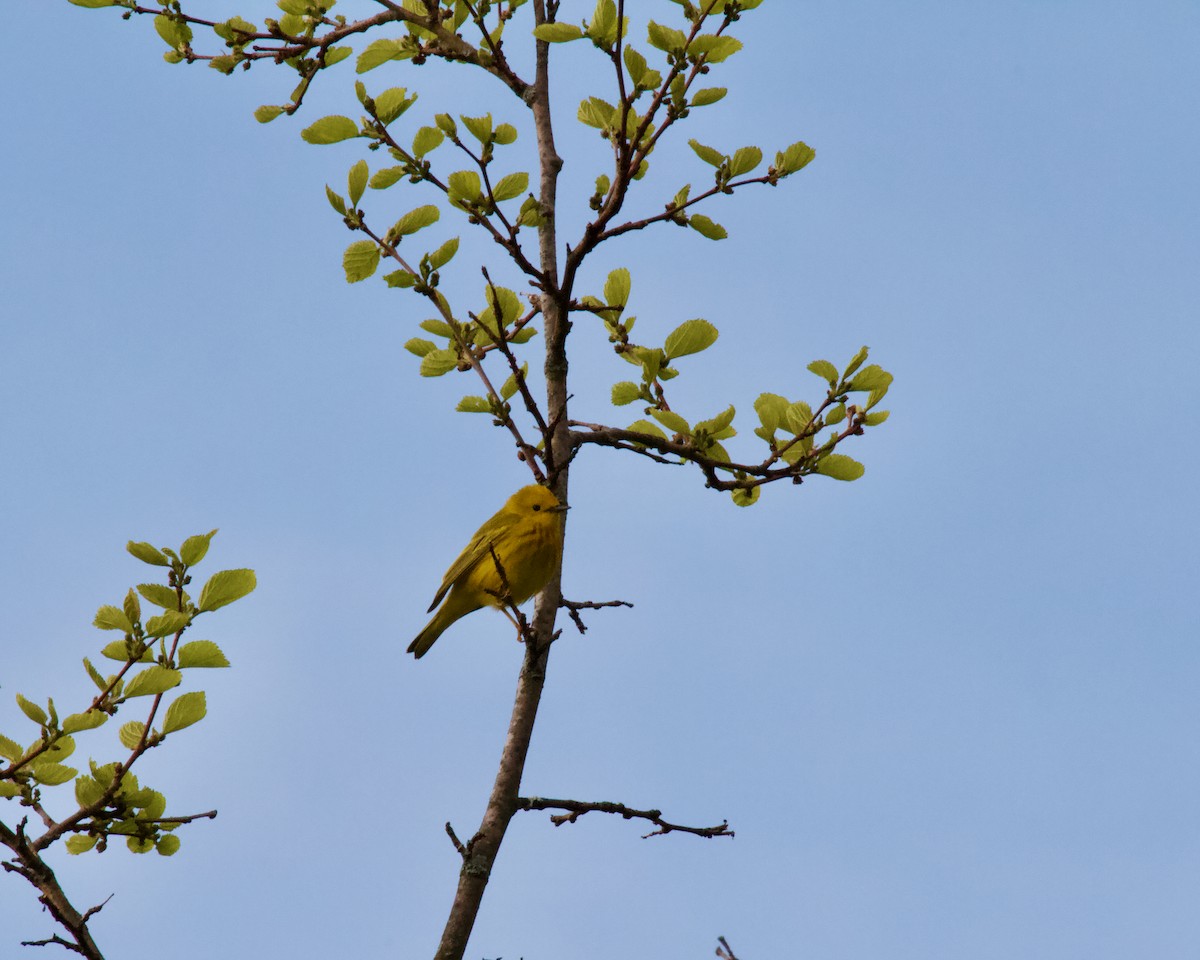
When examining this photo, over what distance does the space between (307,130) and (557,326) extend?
1589 mm

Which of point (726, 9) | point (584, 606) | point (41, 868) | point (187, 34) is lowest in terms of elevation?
point (41, 868)

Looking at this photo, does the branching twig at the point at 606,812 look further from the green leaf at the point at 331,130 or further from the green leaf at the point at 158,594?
the green leaf at the point at 331,130

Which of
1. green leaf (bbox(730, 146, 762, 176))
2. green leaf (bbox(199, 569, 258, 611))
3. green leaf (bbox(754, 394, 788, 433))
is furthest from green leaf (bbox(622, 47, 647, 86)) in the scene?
green leaf (bbox(199, 569, 258, 611))

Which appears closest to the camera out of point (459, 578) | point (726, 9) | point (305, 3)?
point (726, 9)

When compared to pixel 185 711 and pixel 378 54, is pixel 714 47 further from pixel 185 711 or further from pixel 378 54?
pixel 185 711

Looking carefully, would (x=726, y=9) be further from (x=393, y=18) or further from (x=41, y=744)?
(x=41, y=744)

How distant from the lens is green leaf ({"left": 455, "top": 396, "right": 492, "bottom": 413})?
19.9 ft

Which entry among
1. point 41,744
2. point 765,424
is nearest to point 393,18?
point 765,424

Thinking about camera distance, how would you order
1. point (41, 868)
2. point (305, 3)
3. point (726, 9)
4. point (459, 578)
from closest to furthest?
point (41, 868) → point (726, 9) → point (305, 3) → point (459, 578)

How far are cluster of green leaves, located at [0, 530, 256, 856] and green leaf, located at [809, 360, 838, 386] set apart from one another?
2.84 metres

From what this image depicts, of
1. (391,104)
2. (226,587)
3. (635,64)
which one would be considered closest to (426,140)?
(391,104)

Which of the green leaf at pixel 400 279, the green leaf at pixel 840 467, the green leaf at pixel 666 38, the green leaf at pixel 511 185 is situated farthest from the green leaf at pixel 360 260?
the green leaf at pixel 840 467

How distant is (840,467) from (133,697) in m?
3.44

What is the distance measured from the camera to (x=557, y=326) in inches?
217
